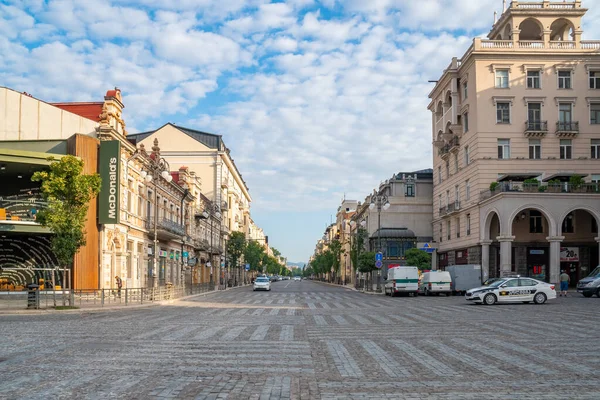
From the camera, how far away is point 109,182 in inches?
1406

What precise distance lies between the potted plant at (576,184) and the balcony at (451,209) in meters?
11.8

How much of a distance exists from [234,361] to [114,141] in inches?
1087

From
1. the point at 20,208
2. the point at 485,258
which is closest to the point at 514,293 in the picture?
the point at 485,258

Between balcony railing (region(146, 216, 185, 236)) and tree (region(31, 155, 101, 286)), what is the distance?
18.5 m

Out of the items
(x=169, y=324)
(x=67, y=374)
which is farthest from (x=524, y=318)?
(x=67, y=374)

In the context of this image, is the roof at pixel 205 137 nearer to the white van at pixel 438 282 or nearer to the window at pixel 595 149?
the white van at pixel 438 282

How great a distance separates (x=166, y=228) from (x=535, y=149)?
32715 mm

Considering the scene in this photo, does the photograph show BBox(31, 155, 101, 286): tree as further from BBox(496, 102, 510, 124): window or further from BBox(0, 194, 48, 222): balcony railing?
BBox(496, 102, 510, 124): window

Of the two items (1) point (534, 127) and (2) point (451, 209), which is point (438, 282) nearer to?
(2) point (451, 209)

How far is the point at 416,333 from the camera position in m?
16.4

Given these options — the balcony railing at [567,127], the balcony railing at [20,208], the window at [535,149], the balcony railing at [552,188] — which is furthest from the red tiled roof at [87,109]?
the balcony railing at [567,127]

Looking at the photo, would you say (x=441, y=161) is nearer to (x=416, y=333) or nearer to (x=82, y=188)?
(x=82, y=188)

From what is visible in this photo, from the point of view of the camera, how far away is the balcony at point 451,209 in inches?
2274

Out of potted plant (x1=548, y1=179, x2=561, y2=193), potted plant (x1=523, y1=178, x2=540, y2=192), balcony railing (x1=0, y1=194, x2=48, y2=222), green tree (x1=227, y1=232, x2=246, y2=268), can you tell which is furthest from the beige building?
green tree (x1=227, y1=232, x2=246, y2=268)
